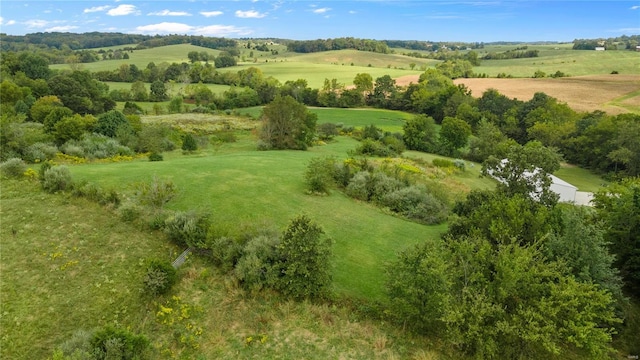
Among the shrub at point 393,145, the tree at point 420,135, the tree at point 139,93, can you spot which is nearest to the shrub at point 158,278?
the shrub at point 393,145

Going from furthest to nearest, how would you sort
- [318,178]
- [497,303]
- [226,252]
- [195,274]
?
[318,178] → [226,252] → [195,274] → [497,303]

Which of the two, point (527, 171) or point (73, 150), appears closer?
point (527, 171)

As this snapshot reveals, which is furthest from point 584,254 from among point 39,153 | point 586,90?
point 586,90

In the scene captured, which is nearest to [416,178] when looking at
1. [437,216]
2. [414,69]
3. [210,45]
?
[437,216]

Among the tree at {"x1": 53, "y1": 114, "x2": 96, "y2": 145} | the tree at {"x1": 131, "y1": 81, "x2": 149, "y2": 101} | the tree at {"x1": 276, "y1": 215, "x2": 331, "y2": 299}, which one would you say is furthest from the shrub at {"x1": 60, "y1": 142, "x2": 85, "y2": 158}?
the tree at {"x1": 131, "y1": 81, "x2": 149, "y2": 101}

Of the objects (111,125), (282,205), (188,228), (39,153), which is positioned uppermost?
(111,125)

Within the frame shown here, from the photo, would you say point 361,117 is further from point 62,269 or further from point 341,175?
point 62,269

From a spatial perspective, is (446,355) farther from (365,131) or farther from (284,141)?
(365,131)

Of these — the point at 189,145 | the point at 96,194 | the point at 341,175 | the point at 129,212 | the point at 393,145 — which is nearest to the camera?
the point at 129,212
